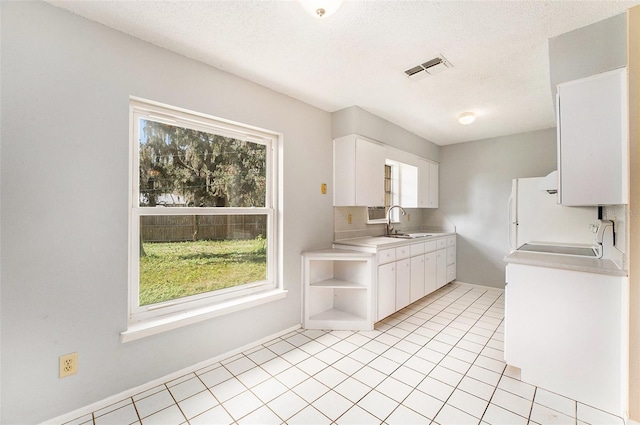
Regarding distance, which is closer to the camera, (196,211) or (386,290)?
(196,211)

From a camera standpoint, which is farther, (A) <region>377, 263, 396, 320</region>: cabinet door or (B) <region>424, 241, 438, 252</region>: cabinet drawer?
(B) <region>424, 241, 438, 252</region>: cabinet drawer

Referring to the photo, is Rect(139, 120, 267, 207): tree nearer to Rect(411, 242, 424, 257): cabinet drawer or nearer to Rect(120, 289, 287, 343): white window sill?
Rect(120, 289, 287, 343): white window sill

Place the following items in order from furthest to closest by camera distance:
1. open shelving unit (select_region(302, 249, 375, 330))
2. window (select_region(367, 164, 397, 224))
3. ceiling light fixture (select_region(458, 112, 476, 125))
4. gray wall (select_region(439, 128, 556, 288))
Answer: gray wall (select_region(439, 128, 556, 288)) → window (select_region(367, 164, 397, 224)) → ceiling light fixture (select_region(458, 112, 476, 125)) → open shelving unit (select_region(302, 249, 375, 330))

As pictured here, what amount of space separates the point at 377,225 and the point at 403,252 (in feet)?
2.59

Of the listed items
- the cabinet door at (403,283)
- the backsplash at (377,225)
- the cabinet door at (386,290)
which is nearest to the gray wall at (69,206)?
the cabinet door at (386,290)

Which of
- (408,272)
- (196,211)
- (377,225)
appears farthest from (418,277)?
(196,211)

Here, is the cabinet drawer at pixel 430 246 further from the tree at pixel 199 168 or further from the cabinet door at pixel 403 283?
the tree at pixel 199 168

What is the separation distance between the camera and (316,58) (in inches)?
83.0

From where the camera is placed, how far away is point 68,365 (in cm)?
161

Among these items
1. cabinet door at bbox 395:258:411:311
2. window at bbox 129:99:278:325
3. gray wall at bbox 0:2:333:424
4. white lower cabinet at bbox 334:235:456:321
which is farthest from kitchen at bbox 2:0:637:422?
cabinet door at bbox 395:258:411:311

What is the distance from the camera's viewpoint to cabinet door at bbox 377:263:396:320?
2908 millimetres

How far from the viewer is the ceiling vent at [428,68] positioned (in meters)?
2.14

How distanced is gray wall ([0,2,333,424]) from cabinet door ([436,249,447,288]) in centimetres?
333

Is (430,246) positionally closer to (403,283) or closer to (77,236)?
(403,283)
